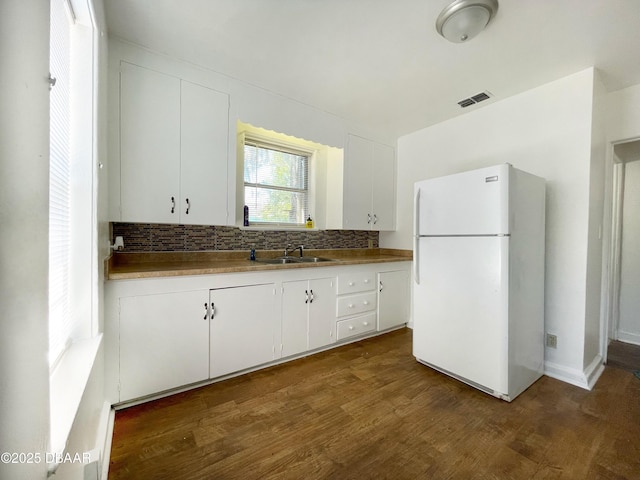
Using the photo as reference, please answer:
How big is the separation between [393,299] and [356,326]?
2.08 feet

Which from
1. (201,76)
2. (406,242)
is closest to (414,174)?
(406,242)

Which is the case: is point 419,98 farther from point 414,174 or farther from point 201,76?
point 201,76

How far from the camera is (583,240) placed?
2.14 metres

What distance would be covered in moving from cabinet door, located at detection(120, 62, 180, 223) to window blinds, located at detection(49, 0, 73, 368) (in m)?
0.71

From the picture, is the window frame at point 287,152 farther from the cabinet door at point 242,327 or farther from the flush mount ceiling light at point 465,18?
the flush mount ceiling light at point 465,18

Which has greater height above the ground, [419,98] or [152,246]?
[419,98]

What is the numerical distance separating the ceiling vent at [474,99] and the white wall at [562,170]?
0.18m

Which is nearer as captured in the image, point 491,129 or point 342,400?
point 342,400

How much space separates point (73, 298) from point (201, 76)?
186 cm

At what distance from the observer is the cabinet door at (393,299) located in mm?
3076

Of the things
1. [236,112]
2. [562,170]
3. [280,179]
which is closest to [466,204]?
[562,170]

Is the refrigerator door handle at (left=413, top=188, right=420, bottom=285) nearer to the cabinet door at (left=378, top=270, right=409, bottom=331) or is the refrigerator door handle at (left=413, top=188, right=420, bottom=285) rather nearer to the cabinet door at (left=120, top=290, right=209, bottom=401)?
the cabinet door at (left=378, top=270, right=409, bottom=331)

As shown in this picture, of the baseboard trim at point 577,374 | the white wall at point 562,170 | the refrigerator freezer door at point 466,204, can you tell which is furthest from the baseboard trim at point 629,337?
the refrigerator freezer door at point 466,204

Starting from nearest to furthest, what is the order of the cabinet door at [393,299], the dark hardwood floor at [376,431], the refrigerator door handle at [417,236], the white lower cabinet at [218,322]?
1. the dark hardwood floor at [376,431]
2. the white lower cabinet at [218,322]
3. the refrigerator door handle at [417,236]
4. the cabinet door at [393,299]
